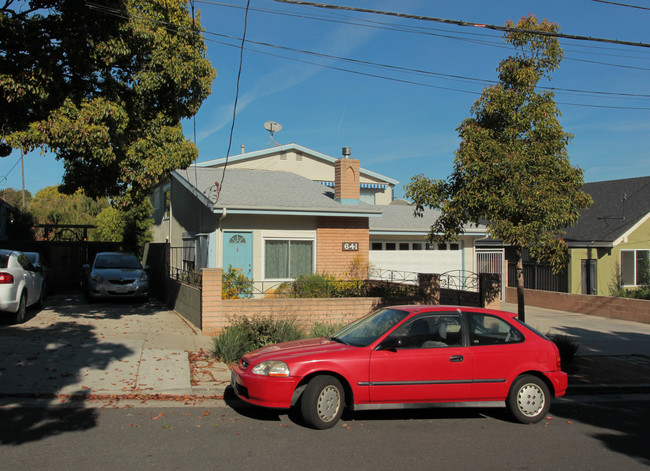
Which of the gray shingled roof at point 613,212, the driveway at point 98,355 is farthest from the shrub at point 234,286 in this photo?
the gray shingled roof at point 613,212

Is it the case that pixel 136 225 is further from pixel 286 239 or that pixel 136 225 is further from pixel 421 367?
pixel 421 367

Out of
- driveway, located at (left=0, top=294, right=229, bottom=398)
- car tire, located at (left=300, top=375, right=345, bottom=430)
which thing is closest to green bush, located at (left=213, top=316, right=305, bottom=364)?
driveway, located at (left=0, top=294, right=229, bottom=398)

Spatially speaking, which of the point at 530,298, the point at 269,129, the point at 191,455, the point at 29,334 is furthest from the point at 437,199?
the point at 269,129

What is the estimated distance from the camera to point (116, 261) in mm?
17453

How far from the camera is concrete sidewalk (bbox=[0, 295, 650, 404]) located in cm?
819

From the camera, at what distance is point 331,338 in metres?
7.84

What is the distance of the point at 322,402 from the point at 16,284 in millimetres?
7610

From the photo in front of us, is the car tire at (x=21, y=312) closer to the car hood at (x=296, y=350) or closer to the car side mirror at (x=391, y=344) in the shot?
the car hood at (x=296, y=350)

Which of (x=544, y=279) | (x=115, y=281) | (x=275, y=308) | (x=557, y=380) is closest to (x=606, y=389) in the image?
(x=557, y=380)

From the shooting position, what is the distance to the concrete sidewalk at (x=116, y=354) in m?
8.19

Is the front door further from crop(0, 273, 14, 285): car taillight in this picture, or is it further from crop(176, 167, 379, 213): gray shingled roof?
crop(176, 167, 379, 213): gray shingled roof

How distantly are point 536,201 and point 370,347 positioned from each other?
4.45 meters

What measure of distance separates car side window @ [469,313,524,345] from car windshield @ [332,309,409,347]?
2.95ft

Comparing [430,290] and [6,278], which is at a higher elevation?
[6,278]
